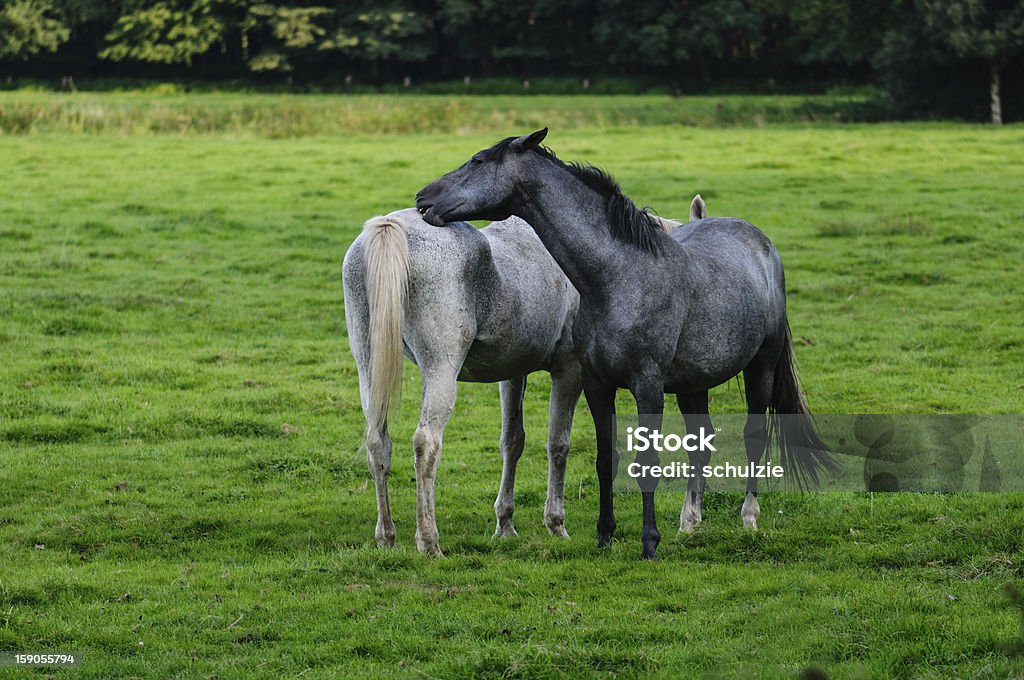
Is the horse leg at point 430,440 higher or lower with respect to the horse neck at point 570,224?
lower

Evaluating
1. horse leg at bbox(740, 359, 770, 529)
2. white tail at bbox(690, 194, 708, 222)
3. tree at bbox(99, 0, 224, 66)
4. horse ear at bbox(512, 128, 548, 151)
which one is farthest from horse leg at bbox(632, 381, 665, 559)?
tree at bbox(99, 0, 224, 66)

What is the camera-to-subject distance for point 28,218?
21125mm

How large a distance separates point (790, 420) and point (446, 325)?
9.76ft

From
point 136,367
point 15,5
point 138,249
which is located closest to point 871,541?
point 136,367

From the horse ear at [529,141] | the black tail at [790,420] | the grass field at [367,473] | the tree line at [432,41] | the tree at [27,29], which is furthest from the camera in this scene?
the tree at [27,29]

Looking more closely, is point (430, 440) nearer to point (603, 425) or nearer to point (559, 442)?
point (603, 425)

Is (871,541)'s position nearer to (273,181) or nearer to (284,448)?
(284,448)

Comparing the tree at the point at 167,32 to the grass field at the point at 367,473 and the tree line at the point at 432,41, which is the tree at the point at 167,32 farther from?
the grass field at the point at 367,473

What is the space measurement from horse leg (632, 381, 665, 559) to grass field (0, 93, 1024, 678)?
210mm

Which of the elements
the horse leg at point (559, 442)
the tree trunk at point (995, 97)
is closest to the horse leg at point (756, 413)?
the horse leg at point (559, 442)

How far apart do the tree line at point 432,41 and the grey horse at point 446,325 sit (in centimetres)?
5404

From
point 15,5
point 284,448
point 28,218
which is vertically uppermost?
point 15,5

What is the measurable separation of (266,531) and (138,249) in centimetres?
1236

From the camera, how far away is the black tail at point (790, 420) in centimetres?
891
